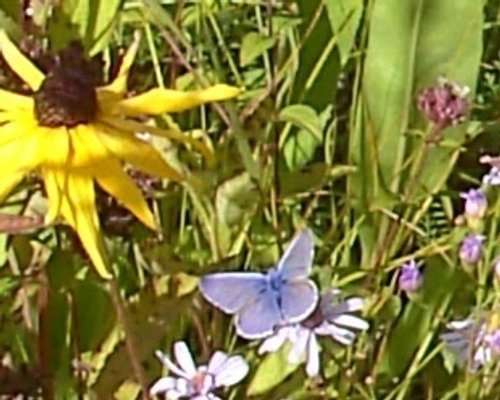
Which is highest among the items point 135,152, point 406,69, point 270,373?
point 135,152

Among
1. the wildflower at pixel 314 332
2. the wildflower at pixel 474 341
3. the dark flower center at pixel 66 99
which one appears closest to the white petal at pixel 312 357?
the wildflower at pixel 314 332

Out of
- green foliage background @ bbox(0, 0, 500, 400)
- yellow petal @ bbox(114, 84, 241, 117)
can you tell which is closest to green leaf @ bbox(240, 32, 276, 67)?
green foliage background @ bbox(0, 0, 500, 400)

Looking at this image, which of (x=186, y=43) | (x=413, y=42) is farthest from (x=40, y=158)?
(x=413, y=42)

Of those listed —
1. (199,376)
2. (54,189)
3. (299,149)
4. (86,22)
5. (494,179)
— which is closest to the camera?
(54,189)

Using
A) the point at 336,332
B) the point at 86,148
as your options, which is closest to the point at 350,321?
the point at 336,332

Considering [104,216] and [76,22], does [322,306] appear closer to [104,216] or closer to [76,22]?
[104,216]

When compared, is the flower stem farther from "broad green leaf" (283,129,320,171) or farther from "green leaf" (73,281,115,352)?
"broad green leaf" (283,129,320,171)

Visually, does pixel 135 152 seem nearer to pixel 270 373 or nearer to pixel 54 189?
pixel 54 189
